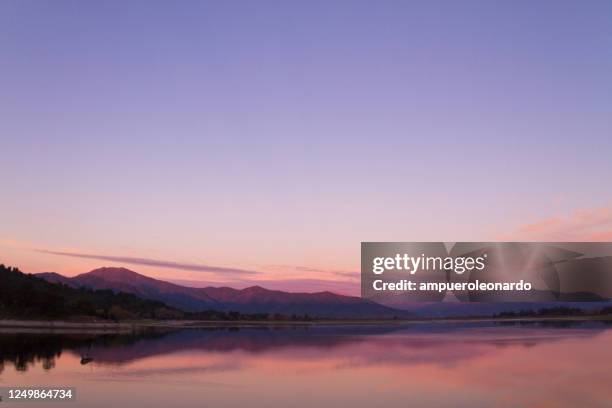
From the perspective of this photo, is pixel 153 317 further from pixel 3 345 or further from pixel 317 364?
pixel 317 364

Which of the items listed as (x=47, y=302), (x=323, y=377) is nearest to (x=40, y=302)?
(x=47, y=302)

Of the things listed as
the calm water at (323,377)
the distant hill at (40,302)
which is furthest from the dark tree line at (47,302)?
the calm water at (323,377)

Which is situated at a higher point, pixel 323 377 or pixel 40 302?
pixel 40 302

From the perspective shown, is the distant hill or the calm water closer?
the calm water

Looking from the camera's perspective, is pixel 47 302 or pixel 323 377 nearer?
pixel 323 377

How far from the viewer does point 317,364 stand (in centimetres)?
3994

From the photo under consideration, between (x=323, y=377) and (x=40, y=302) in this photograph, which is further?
(x=40, y=302)

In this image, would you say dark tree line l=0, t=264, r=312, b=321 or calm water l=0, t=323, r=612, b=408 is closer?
calm water l=0, t=323, r=612, b=408

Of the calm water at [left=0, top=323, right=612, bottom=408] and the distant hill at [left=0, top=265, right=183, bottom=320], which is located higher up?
the distant hill at [left=0, top=265, right=183, bottom=320]

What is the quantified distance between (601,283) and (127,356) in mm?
39023

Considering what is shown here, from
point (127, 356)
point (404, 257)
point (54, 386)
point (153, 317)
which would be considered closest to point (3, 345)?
point (127, 356)

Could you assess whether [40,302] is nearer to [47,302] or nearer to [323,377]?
[47,302]

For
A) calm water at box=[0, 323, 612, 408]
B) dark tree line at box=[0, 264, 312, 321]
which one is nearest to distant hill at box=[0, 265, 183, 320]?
dark tree line at box=[0, 264, 312, 321]

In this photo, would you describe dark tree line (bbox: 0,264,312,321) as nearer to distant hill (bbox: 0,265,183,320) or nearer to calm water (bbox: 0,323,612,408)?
distant hill (bbox: 0,265,183,320)
